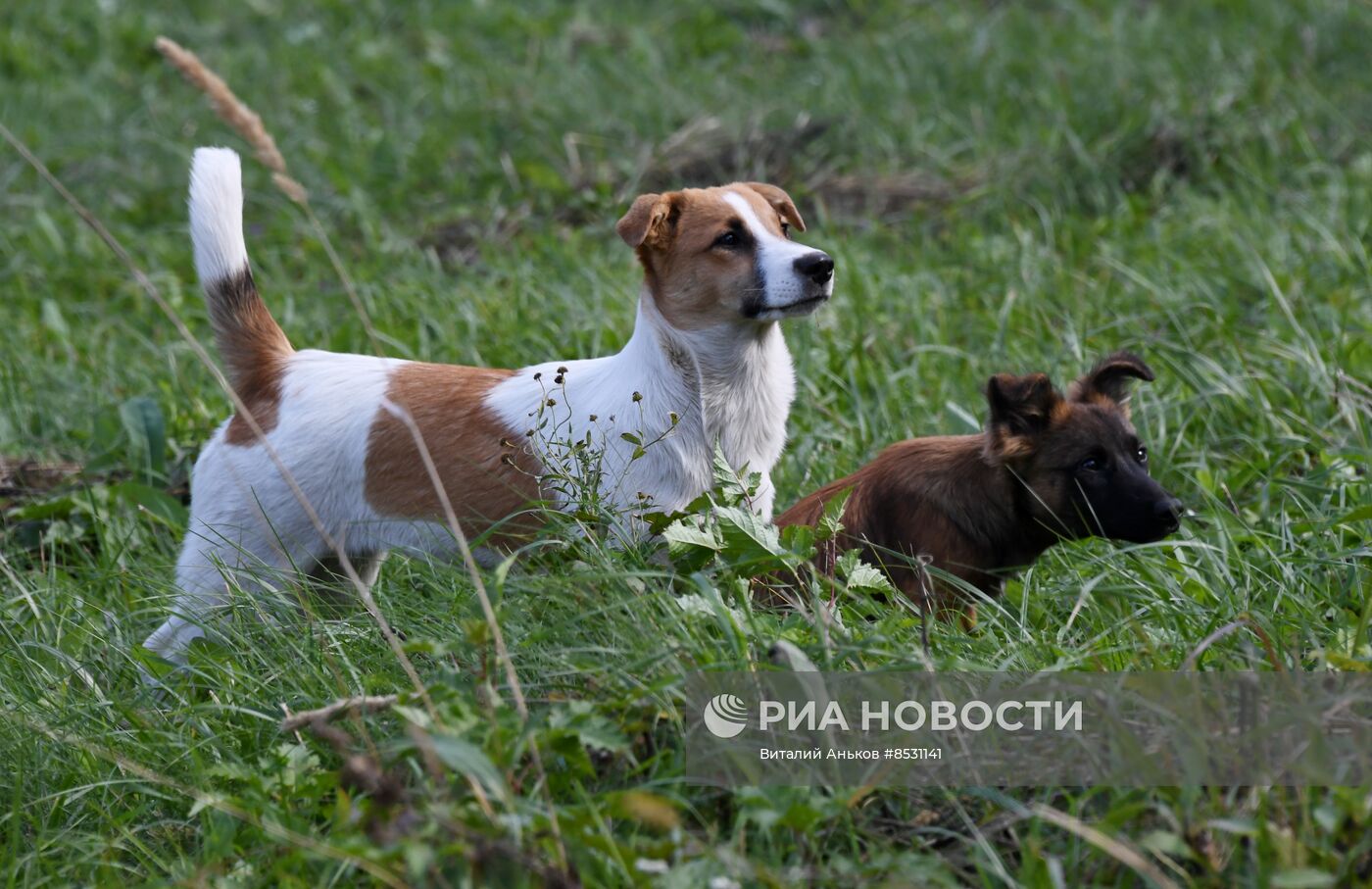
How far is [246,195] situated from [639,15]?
370 cm

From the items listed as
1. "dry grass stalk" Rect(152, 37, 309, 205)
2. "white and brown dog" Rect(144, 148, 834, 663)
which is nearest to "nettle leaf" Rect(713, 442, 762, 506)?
"white and brown dog" Rect(144, 148, 834, 663)

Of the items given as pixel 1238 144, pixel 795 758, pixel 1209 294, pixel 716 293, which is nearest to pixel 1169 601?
pixel 795 758

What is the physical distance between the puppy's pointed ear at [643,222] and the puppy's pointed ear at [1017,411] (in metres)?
1.03

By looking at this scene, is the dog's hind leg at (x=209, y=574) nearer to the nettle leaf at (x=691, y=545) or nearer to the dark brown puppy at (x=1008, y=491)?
the nettle leaf at (x=691, y=545)

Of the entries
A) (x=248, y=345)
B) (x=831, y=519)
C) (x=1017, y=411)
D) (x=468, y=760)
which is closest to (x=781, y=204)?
(x=1017, y=411)

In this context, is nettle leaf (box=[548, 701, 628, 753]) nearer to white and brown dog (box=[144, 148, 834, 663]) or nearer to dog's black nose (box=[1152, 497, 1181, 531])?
white and brown dog (box=[144, 148, 834, 663])

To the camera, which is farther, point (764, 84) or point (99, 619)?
point (764, 84)

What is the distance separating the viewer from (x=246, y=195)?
812 centimetres

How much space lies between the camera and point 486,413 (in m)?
4.16

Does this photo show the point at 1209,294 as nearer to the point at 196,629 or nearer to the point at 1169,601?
the point at 1169,601

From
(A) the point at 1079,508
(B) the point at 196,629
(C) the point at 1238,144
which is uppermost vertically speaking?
(C) the point at 1238,144

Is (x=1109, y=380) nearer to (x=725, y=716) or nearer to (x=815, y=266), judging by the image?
(x=815, y=266)

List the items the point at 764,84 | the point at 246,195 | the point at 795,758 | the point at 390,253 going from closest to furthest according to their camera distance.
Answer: the point at 795,758, the point at 390,253, the point at 246,195, the point at 764,84

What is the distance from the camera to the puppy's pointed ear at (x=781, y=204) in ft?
14.5
